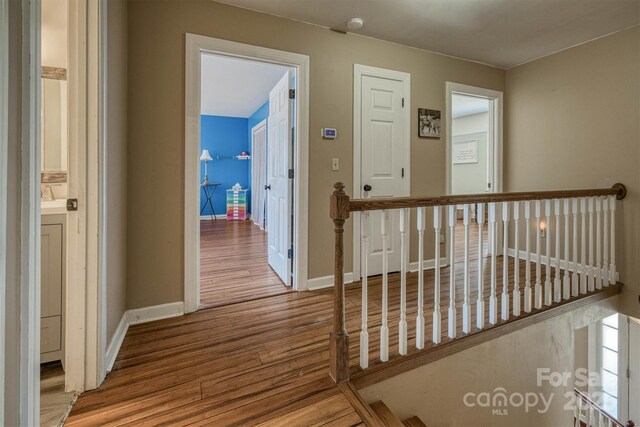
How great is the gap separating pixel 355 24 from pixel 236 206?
5281mm

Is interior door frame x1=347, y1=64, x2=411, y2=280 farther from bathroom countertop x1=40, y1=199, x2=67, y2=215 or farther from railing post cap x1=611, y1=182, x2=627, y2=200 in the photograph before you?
railing post cap x1=611, y1=182, x2=627, y2=200

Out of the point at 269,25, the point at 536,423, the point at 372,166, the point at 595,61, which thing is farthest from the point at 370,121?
the point at 536,423

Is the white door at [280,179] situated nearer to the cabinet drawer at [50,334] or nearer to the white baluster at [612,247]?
the cabinet drawer at [50,334]

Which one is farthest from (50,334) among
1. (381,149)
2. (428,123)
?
(428,123)

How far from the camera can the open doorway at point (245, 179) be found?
286cm

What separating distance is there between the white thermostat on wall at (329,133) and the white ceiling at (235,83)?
90 cm

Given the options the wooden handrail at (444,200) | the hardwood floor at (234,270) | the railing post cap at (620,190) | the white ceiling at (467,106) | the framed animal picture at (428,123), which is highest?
the white ceiling at (467,106)

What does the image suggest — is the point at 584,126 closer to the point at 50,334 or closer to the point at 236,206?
the point at 50,334

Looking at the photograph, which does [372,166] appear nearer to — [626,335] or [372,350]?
[372,350]

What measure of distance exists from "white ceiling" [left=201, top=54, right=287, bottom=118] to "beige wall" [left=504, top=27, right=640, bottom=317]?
9.44ft

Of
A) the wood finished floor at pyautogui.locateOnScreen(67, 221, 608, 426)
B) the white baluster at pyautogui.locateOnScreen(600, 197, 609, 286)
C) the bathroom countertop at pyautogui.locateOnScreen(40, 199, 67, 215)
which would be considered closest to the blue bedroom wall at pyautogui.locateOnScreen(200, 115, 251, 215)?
the wood finished floor at pyautogui.locateOnScreen(67, 221, 608, 426)

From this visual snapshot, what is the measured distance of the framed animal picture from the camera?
3.27 m

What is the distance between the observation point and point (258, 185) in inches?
261

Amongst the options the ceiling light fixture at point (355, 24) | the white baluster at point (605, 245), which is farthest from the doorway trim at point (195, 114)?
the white baluster at point (605, 245)
